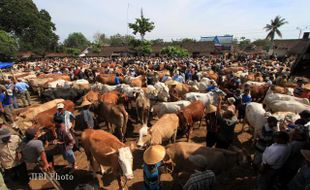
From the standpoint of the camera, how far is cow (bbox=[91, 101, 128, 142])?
8.27 metres

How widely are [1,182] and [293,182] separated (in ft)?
16.0

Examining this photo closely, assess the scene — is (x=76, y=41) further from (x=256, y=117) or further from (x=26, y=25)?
(x=256, y=117)

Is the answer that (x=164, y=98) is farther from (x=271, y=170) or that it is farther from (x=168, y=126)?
(x=271, y=170)

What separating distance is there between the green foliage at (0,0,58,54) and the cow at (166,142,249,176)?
182 ft

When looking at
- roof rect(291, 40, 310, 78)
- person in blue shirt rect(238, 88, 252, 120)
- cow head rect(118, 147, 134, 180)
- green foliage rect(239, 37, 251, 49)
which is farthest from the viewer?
green foliage rect(239, 37, 251, 49)

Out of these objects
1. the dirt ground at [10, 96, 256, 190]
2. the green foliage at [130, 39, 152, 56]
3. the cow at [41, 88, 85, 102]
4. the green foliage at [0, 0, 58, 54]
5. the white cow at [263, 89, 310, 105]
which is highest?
the green foliage at [0, 0, 58, 54]

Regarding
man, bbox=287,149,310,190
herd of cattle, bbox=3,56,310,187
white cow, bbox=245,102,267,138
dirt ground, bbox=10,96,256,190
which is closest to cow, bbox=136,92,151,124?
herd of cattle, bbox=3,56,310,187

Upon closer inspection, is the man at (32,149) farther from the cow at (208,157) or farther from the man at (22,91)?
the man at (22,91)

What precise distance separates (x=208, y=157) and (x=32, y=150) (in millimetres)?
4159

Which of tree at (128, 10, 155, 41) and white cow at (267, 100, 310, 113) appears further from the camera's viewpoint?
tree at (128, 10, 155, 41)

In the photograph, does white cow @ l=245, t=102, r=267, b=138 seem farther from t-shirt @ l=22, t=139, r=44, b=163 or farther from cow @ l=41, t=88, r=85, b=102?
cow @ l=41, t=88, r=85, b=102

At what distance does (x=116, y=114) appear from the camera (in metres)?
8.30

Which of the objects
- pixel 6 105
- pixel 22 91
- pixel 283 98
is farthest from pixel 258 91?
pixel 22 91

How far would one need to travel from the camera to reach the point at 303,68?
509 centimetres
